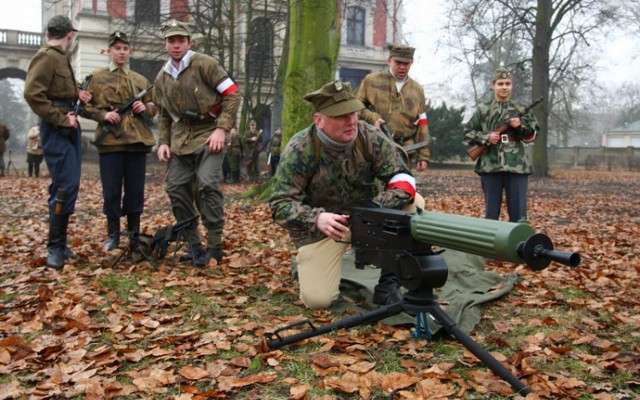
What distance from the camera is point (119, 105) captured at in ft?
22.4

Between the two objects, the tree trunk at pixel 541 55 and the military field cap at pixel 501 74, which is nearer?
the military field cap at pixel 501 74

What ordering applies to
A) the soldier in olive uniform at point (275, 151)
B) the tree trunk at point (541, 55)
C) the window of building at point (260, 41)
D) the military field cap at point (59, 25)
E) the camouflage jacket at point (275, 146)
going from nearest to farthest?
1. the military field cap at point (59, 25)
2. the soldier in olive uniform at point (275, 151)
3. the camouflage jacket at point (275, 146)
4. the tree trunk at point (541, 55)
5. the window of building at point (260, 41)

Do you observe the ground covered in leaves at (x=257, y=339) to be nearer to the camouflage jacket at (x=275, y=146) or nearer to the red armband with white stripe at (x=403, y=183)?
the red armband with white stripe at (x=403, y=183)

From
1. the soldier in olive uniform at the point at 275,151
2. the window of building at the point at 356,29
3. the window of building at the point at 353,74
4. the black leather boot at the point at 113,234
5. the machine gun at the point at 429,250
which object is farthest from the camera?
the window of building at the point at 353,74

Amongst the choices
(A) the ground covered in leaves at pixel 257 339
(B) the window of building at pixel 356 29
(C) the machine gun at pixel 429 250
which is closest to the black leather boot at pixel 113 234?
(A) the ground covered in leaves at pixel 257 339

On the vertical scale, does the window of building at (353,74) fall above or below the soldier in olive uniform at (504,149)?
above

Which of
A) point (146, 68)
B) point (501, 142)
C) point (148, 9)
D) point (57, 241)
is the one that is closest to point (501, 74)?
point (501, 142)

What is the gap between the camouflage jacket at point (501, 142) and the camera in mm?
6711

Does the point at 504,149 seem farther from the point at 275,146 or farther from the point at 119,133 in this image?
the point at 275,146

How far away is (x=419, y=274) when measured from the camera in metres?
3.35

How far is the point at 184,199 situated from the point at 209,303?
1656 millimetres

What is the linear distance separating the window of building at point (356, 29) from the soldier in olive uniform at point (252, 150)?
24.4 m

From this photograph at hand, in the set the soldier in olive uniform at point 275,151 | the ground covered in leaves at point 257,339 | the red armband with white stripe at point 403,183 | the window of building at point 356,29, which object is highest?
the window of building at point 356,29

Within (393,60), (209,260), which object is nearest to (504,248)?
(209,260)
